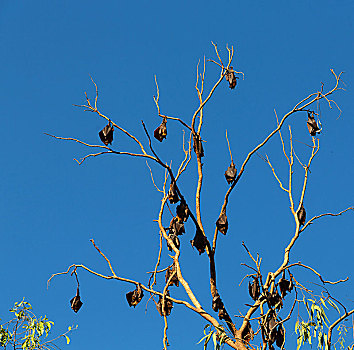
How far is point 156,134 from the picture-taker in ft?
16.8

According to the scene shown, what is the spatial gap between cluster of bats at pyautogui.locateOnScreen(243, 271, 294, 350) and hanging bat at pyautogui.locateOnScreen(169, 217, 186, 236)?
0.67 metres

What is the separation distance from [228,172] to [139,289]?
3.75 feet

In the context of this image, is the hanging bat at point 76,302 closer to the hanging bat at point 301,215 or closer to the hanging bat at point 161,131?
the hanging bat at point 161,131

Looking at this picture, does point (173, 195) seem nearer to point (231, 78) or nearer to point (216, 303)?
point (216, 303)

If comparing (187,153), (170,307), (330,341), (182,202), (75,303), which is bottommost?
(330,341)

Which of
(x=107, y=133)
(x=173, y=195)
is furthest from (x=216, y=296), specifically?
(x=107, y=133)

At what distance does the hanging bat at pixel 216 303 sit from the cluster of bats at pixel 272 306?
254 millimetres

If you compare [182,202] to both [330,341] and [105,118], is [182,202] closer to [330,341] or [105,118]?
[105,118]

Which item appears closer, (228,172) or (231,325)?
Answer: (231,325)

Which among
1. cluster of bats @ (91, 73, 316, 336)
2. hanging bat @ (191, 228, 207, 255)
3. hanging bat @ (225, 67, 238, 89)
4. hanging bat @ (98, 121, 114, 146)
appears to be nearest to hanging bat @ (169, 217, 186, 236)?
cluster of bats @ (91, 73, 316, 336)

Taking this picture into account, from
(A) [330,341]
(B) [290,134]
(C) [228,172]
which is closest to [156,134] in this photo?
(C) [228,172]

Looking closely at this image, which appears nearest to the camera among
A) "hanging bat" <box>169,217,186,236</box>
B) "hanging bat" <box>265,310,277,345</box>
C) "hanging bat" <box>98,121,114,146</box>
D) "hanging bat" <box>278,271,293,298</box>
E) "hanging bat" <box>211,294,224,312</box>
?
"hanging bat" <box>265,310,277,345</box>

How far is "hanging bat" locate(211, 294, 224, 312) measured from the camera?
4.52 m

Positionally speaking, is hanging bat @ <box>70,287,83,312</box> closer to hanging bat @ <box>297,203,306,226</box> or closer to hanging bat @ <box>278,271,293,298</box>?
hanging bat @ <box>278,271,293,298</box>
